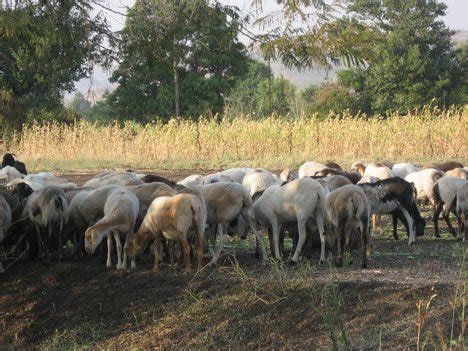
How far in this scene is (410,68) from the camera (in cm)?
4431

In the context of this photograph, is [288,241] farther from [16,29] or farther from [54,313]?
[16,29]

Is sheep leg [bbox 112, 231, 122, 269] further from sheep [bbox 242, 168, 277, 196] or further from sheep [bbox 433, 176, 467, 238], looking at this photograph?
sheep [bbox 433, 176, 467, 238]

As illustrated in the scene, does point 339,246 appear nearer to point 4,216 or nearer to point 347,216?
point 347,216

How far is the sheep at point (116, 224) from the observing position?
11.6 metres

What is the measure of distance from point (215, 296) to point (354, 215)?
2239 millimetres

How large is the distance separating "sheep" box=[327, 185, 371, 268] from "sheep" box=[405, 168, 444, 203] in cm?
419

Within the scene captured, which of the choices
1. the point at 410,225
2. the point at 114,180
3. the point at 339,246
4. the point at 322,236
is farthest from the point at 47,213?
the point at 410,225

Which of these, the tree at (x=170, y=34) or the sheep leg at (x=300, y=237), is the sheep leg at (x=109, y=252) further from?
the sheep leg at (x=300, y=237)

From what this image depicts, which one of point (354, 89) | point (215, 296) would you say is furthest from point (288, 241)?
point (354, 89)

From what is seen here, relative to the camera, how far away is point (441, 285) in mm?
9234

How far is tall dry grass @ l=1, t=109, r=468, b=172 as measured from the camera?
2539cm

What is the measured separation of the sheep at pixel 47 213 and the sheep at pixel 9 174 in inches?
170

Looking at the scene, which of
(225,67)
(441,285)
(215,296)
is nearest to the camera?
(441,285)

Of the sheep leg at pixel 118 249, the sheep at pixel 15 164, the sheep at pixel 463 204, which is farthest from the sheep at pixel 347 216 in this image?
the sheep at pixel 15 164
